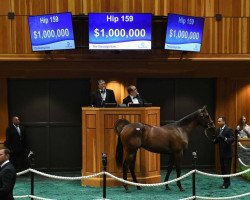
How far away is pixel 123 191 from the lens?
12.4 meters

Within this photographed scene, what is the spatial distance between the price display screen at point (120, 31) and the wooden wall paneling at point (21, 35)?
1.91 m

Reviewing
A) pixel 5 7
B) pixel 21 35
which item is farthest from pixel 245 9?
pixel 5 7

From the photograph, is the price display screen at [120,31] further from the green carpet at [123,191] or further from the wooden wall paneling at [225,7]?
the green carpet at [123,191]

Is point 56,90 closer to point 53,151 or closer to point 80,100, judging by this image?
point 80,100

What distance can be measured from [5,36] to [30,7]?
39.0 inches

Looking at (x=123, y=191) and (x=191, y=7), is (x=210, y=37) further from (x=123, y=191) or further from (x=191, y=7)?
(x=123, y=191)

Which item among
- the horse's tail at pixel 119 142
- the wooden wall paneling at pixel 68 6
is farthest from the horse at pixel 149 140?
the wooden wall paneling at pixel 68 6

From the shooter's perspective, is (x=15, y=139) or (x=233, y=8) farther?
(x=233, y=8)

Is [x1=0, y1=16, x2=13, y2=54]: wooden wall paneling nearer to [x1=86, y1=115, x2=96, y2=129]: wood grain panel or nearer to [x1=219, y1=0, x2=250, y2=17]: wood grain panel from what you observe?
[x1=86, y1=115, x2=96, y2=129]: wood grain panel

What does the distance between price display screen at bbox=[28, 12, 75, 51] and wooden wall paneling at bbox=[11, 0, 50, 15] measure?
0.93 metres

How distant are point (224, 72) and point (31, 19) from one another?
555 centimetres

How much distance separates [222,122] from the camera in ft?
42.2

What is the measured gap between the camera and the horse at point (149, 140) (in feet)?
39.9

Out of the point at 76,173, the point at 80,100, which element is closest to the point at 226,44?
the point at 80,100
